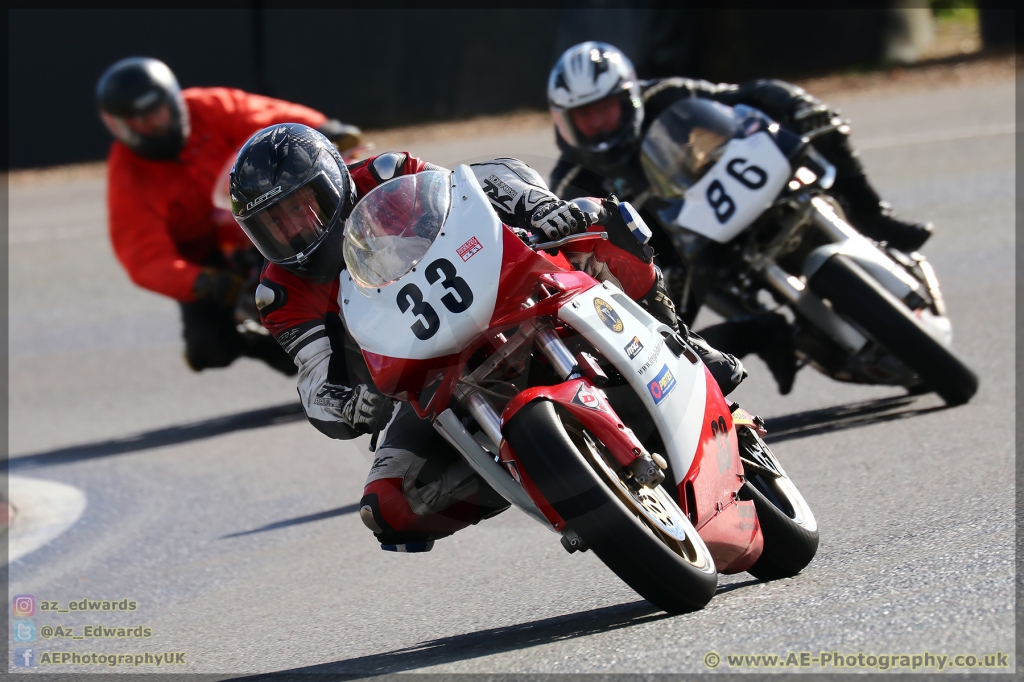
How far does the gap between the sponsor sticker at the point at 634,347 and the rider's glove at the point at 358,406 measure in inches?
28.8

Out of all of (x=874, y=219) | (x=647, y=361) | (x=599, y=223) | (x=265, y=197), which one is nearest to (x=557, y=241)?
(x=599, y=223)

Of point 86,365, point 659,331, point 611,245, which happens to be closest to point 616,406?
point 659,331

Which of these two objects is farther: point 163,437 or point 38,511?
point 163,437

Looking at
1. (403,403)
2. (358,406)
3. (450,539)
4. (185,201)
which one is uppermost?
(358,406)

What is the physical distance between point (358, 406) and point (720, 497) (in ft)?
3.64

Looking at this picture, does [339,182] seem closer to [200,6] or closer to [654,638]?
[654,638]

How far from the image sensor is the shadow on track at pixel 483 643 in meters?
3.70

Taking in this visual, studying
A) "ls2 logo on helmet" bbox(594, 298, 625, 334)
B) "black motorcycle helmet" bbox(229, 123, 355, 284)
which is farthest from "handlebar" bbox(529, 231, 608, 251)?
"black motorcycle helmet" bbox(229, 123, 355, 284)

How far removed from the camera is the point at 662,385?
150 inches

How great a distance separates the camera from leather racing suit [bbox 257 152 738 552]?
4.20 metres

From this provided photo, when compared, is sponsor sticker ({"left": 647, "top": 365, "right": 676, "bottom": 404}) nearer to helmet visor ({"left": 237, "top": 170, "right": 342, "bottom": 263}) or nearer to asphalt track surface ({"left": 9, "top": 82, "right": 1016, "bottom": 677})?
asphalt track surface ({"left": 9, "top": 82, "right": 1016, "bottom": 677})

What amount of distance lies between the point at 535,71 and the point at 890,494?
15.0m

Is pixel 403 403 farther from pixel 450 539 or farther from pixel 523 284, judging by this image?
pixel 450 539

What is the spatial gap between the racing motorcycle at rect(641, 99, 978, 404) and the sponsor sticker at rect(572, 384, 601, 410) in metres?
2.50
